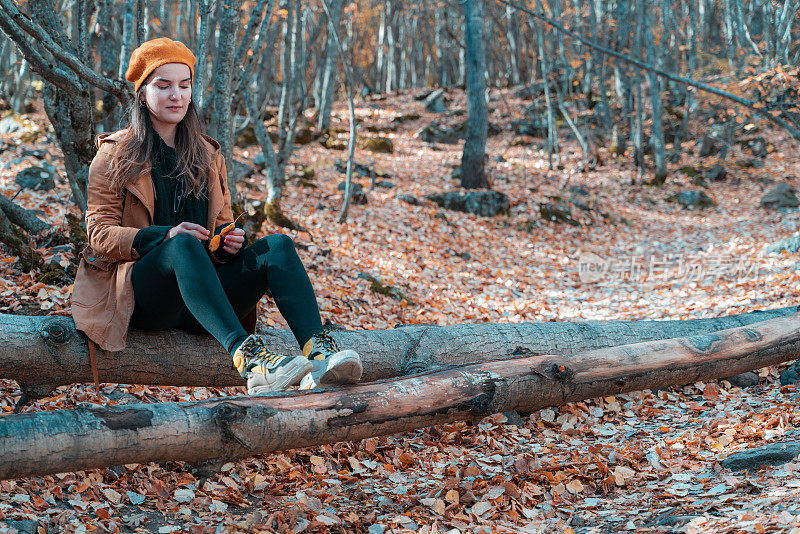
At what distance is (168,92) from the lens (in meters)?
3.00

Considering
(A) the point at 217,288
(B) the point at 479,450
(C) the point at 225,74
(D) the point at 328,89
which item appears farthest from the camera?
(D) the point at 328,89

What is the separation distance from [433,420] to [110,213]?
1856 mm

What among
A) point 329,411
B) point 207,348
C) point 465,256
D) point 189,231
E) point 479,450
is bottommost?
point 479,450

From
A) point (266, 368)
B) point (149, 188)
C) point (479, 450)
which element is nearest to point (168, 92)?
point (149, 188)

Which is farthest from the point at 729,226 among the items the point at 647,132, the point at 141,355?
the point at 141,355

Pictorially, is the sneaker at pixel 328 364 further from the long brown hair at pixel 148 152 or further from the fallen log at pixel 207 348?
the long brown hair at pixel 148 152

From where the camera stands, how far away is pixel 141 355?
119 inches

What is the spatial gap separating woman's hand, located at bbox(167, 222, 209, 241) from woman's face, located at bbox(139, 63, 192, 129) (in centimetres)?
64

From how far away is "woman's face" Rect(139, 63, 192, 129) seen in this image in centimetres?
298

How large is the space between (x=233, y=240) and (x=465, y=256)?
621 centimetres

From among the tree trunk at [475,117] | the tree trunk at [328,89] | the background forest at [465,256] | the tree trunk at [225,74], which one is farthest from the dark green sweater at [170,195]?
the tree trunk at [328,89]

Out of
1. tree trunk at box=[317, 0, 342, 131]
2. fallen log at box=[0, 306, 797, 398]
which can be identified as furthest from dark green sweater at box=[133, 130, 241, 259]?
tree trunk at box=[317, 0, 342, 131]

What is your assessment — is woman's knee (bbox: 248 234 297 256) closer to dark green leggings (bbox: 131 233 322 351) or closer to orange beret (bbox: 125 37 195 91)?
dark green leggings (bbox: 131 233 322 351)

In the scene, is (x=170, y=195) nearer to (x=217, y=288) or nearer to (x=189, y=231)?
(x=189, y=231)
